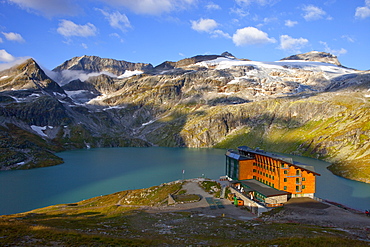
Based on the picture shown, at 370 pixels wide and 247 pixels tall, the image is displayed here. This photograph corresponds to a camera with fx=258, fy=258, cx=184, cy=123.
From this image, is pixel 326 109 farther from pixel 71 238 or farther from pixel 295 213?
pixel 71 238

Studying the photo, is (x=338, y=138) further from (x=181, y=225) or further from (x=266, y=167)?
(x=181, y=225)

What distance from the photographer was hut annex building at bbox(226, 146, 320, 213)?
53250 millimetres

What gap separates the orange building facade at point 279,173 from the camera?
187ft

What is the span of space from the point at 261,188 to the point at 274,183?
318cm

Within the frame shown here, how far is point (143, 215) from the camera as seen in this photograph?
46500 mm

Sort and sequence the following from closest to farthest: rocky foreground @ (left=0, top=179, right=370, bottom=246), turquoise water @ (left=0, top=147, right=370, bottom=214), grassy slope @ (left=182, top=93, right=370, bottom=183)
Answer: rocky foreground @ (left=0, top=179, right=370, bottom=246)
turquoise water @ (left=0, top=147, right=370, bottom=214)
grassy slope @ (left=182, top=93, right=370, bottom=183)

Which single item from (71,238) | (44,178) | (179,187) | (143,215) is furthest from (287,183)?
(44,178)

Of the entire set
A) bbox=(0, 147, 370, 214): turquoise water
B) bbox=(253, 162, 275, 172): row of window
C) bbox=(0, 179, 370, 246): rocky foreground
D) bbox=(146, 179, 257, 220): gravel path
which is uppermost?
bbox=(253, 162, 275, 172): row of window

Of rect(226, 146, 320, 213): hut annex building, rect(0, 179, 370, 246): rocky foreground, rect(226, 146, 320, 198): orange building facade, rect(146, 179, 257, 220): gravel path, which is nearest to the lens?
rect(0, 179, 370, 246): rocky foreground

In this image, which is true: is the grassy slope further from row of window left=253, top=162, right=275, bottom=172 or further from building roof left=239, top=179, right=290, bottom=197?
building roof left=239, top=179, right=290, bottom=197

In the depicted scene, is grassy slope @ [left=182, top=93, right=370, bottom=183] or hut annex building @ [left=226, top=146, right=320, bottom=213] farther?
grassy slope @ [left=182, top=93, right=370, bottom=183]

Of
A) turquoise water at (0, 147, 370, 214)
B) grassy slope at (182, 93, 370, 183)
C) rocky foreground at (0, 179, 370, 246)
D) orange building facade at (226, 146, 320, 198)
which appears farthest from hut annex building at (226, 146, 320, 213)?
grassy slope at (182, 93, 370, 183)

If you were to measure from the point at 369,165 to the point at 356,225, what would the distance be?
73.6 metres

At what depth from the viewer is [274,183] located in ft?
194
